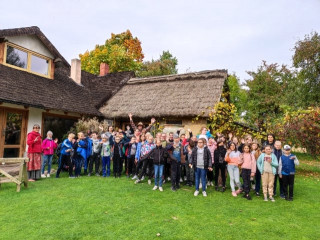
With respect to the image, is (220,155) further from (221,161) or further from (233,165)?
(233,165)

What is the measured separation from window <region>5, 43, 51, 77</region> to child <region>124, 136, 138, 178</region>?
735 centimetres

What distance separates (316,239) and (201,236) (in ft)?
6.84

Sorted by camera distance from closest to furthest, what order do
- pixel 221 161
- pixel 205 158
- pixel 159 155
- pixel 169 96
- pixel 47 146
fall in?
pixel 205 158 < pixel 221 161 < pixel 159 155 < pixel 47 146 < pixel 169 96

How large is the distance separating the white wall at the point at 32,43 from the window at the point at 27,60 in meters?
0.19

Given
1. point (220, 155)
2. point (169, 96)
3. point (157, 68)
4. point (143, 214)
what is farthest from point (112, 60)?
point (143, 214)

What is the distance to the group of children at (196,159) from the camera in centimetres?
651

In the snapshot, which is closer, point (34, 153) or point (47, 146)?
point (34, 153)

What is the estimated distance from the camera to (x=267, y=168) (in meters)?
6.41

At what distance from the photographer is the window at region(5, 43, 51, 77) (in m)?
10.9

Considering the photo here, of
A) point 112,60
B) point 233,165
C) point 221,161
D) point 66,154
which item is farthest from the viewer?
point 112,60

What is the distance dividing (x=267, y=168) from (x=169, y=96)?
8.77 metres

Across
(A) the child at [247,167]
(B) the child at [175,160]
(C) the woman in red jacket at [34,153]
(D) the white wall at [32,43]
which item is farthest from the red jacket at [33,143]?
(A) the child at [247,167]

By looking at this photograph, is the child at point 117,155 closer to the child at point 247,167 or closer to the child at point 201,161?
the child at point 201,161

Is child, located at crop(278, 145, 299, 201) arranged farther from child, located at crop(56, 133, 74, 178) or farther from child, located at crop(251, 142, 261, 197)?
child, located at crop(56, 133, 74, 178)
